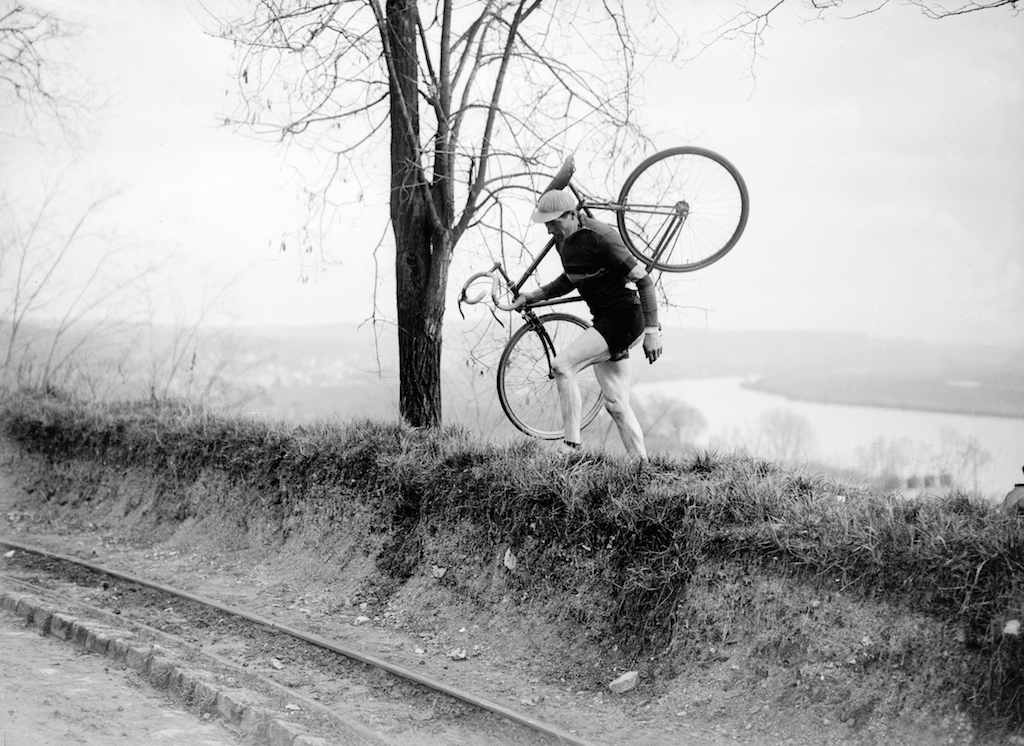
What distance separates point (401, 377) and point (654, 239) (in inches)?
123

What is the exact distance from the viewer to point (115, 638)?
700cm

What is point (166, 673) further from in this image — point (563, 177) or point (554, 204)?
point (563, 177)

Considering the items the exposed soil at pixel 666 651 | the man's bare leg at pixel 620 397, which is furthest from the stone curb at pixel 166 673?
the man's bare leg at pixel 620 397

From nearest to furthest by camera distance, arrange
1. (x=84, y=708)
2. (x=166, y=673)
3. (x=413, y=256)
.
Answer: (x=84, y=708) < (x=166, y=673) < (x=413, y=256)

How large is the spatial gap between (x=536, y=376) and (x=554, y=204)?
6.05ft

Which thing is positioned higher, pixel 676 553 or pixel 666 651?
pixel 676 553

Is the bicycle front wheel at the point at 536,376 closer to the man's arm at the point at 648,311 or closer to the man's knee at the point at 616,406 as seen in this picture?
the man's knee at the point at 616,406

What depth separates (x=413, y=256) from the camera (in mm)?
9539

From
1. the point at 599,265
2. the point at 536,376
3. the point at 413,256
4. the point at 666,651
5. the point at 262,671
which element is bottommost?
the point at 262,671

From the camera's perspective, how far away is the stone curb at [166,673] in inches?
220

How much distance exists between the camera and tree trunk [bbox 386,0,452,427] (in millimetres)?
9398

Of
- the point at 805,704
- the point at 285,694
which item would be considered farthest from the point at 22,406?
the point at 805,704

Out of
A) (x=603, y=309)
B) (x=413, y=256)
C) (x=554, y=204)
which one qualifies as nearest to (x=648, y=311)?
(x=603, y=309)

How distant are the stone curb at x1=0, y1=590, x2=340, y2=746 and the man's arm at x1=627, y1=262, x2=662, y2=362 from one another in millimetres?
3489
